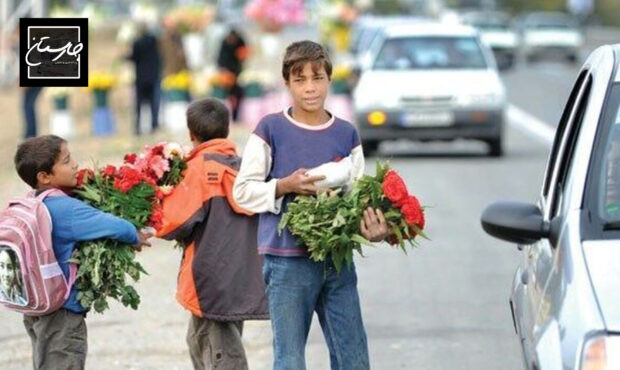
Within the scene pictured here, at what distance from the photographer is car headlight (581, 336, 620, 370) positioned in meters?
5.03

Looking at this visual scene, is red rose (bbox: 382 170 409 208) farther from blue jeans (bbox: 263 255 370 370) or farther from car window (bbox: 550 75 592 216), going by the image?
A: car window (bbox: 550 75 592 216)

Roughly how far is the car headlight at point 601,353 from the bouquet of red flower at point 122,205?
8.47 ft

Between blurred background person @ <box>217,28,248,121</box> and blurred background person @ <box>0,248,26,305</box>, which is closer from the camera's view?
blurred background person @ <box>0,248,26,305</box>

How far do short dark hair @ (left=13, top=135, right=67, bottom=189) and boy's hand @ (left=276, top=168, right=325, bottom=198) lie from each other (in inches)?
38.5

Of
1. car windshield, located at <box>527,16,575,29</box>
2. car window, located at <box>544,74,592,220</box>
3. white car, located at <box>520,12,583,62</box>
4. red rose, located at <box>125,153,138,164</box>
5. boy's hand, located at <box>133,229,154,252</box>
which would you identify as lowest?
white car, located at <box>520,12,583,62</box>

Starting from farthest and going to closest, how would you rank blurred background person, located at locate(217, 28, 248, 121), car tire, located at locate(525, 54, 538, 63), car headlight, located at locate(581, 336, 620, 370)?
car tire, located at locate(525, 54, 538, 63) < blurred background person, located at locate(217, 28, 248, 121) < car headlight, located at locate(581, 336, 620, 370)

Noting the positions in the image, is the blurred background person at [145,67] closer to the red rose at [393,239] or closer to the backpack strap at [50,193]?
the backpack strap at [50,193]

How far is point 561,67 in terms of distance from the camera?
64.8m

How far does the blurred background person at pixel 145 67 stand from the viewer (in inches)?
1147

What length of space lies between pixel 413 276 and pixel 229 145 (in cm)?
593

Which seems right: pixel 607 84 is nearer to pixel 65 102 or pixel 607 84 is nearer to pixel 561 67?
pixel 65 102

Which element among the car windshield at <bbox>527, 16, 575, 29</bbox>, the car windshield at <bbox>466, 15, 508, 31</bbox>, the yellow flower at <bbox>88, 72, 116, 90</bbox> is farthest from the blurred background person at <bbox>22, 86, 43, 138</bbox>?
the car windshield at <bbox>527, 16, 575, 29</bbox>

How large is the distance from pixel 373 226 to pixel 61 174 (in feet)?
4.41

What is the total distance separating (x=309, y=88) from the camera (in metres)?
6.85
